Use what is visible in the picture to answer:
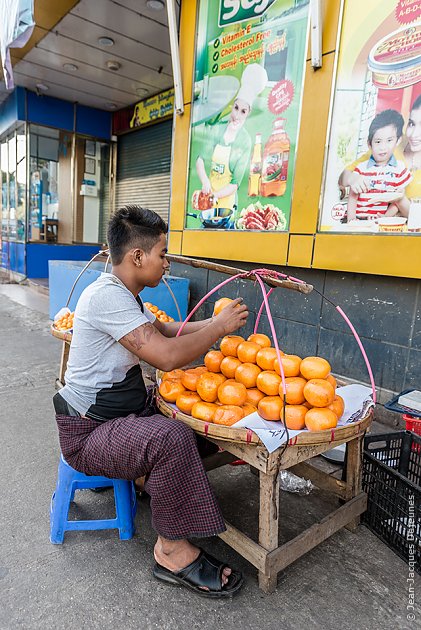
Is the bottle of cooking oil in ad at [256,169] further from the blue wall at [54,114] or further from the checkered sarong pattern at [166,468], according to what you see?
the blue wall at [54,114]

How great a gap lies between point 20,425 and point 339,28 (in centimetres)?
435

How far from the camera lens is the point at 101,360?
6.35 ft

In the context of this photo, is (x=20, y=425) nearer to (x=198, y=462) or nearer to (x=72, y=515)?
(x=72, y=515)

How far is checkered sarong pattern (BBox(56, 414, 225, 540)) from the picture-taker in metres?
1.67

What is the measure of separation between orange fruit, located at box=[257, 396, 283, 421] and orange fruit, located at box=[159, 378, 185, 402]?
425 mm

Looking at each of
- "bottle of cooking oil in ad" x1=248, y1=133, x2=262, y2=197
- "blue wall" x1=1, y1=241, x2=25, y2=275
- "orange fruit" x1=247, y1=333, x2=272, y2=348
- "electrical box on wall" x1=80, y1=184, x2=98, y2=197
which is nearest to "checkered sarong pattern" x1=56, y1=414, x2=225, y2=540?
"orange fruit" x1=247, y1=333, x2=272, y2=348

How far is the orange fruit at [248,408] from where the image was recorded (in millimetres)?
1811

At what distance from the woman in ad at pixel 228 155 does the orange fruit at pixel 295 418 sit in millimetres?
3501

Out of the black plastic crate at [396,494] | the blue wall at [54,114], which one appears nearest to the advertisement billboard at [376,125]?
the black plastic crate at [396,494]

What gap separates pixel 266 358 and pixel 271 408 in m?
0.27

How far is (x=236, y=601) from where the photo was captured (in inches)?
67.4

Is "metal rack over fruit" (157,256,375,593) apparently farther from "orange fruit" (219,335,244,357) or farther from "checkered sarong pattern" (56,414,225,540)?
"orange fruit" (219,335,244,357)

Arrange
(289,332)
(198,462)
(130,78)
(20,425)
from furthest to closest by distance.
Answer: (130,78) < (289,332) < (20,425) < (198,462)

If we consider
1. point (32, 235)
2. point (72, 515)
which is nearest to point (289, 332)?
point (72, 515)
